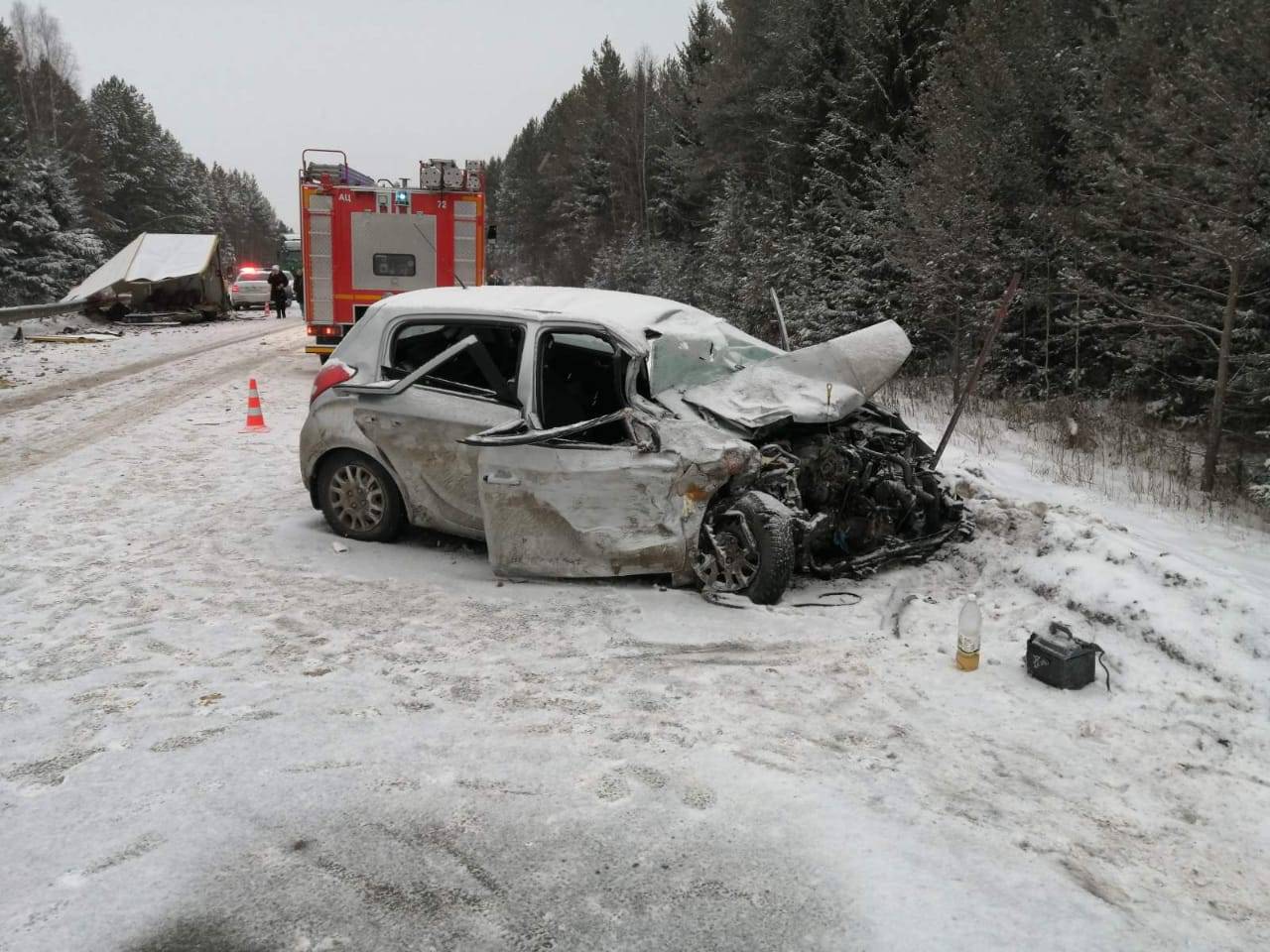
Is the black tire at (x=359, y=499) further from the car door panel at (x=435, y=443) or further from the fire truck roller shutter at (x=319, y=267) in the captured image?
the fire truck roller shutter at (x=319, y=267)

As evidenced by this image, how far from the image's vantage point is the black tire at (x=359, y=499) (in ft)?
21.3

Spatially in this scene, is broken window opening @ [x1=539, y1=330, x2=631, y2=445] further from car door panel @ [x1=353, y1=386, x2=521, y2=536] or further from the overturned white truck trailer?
the overturned white truck trailer

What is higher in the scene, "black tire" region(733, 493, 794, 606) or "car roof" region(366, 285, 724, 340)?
"car roof" region(366, 285, 724, 340)

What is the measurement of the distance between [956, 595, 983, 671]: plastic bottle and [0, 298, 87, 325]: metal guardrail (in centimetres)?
2301

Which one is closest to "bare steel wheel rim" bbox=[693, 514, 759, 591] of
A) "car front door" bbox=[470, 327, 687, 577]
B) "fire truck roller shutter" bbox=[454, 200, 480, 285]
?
"car front door" bbox=[470, 327, 687, 577]

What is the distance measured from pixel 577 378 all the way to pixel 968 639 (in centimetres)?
336

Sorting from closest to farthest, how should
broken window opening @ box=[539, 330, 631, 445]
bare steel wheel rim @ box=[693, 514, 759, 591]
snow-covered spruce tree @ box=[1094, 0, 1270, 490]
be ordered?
bare steel wheel rim @ box=[693, 514, 759, 591] < broken window opening @ box=[539, 330, 631, 445] < snow-covered spruce tree @ box=[1094, 0, 1270, 490]

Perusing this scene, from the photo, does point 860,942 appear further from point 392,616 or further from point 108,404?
point 108,404

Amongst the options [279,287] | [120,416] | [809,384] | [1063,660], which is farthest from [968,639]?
[279,287]

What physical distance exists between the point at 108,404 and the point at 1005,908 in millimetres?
13009

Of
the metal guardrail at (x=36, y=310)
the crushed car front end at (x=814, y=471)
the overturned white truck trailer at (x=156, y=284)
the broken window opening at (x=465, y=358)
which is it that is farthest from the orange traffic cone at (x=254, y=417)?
the overturned white truck trailer at (x=156, y=284)

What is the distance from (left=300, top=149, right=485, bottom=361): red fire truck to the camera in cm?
1512

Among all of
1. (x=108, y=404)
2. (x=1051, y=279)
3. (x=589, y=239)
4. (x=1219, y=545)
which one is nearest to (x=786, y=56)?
(x=1051, y=279)

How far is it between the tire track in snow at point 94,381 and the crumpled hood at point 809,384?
10238 millimetres
